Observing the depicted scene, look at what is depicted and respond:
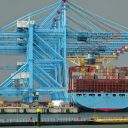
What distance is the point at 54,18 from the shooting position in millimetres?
129750

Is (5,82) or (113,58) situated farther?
(113,58)

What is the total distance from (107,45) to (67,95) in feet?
36.3

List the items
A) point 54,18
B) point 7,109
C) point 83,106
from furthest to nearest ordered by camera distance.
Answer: point 54,18 → point 83,106 → point 7,109

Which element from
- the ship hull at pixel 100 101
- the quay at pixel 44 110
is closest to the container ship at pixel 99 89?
the ship hull at pixel 100 101

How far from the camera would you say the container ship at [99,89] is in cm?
12062

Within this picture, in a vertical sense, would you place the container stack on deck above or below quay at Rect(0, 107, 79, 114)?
above

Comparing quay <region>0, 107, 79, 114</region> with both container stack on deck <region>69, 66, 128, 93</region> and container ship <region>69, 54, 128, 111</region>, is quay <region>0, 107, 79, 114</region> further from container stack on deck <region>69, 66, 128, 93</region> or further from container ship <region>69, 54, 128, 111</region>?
container stack on deck <region>69, 66, 128, 93</region>

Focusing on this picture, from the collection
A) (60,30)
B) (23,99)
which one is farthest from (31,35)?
(23,99)

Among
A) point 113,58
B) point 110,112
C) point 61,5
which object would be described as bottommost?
point 110,112

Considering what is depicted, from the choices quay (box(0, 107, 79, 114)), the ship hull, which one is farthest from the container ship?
quay (box(0, 107, 79, 114))

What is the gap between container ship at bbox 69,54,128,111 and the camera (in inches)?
4749

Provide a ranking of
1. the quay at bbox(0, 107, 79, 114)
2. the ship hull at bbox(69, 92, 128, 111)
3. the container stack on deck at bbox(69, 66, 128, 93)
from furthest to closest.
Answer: the ship hull at bbox(69, 92, 128, 111), the container stack on deck at bbox(69, 66, 128, 93), the quay at bbox(0, 107, 79, 114)

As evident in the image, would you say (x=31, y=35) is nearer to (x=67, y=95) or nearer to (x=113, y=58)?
(x=67, y=95)

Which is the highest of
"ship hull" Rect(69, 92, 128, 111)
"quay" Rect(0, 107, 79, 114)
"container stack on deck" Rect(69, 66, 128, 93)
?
"container stack on deck" Rect(69, 66, 128, 93)
